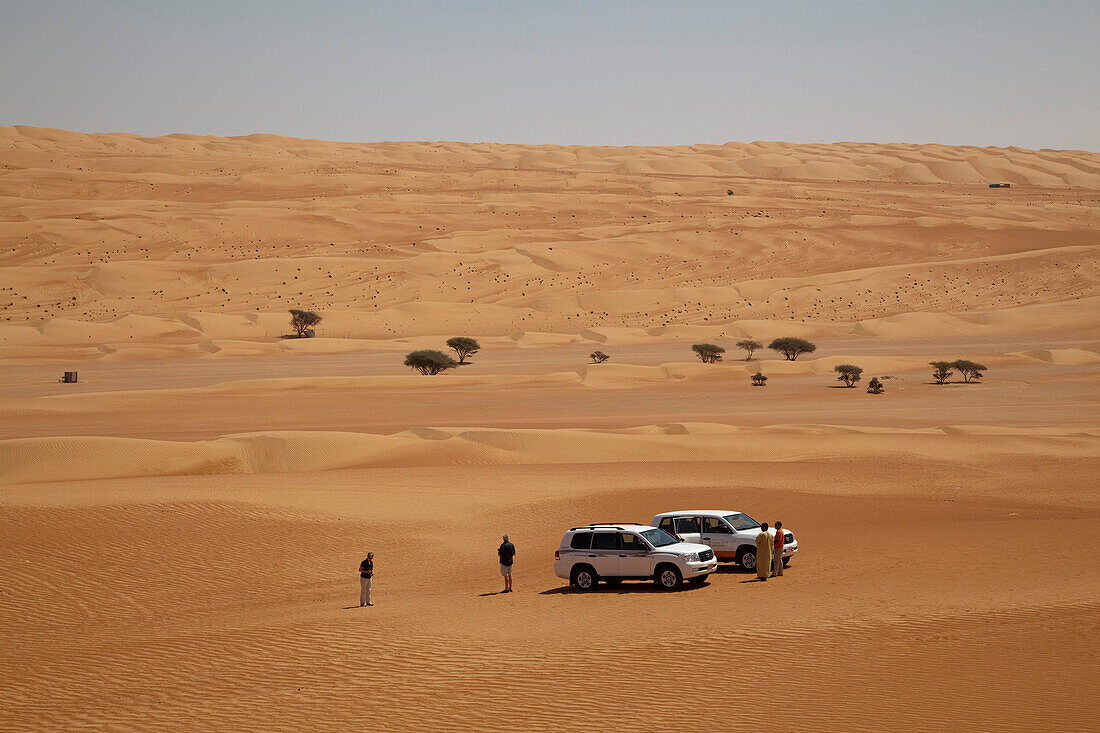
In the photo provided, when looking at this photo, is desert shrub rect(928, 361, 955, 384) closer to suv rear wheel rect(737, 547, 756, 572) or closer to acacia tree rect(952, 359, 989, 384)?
acacia tree rect(952, 359, 989, 384)

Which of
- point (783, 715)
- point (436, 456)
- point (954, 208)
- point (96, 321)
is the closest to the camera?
point (783, 715)

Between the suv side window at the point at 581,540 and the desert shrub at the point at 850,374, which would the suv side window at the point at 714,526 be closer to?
the suv side window at the point at 581,540

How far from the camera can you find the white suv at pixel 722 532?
667 inches

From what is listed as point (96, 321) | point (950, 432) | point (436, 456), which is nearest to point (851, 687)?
point (436, 456)

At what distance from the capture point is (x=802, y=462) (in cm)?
2758

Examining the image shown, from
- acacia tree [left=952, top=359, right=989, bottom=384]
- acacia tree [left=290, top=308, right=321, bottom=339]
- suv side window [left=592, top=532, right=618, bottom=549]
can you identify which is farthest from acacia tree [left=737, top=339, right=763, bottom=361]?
suv side window [left=592, top=532, right=618, bottom=549]

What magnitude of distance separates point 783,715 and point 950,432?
26.1 metres

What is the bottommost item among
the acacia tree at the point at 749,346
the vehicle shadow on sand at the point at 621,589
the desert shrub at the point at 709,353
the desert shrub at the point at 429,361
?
the vehicle shadow on sand at the point at 621,589

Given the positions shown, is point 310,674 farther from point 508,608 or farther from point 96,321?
point 96,321

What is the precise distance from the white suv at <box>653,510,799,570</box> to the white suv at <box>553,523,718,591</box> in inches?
53.5

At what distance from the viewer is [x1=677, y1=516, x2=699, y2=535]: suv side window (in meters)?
17.2

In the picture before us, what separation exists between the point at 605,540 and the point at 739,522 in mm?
2948

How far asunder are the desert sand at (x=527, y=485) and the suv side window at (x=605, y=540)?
Result: 2.48ft

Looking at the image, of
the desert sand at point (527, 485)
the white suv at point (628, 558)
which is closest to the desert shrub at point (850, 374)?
the desert sand at point (527, 485)
